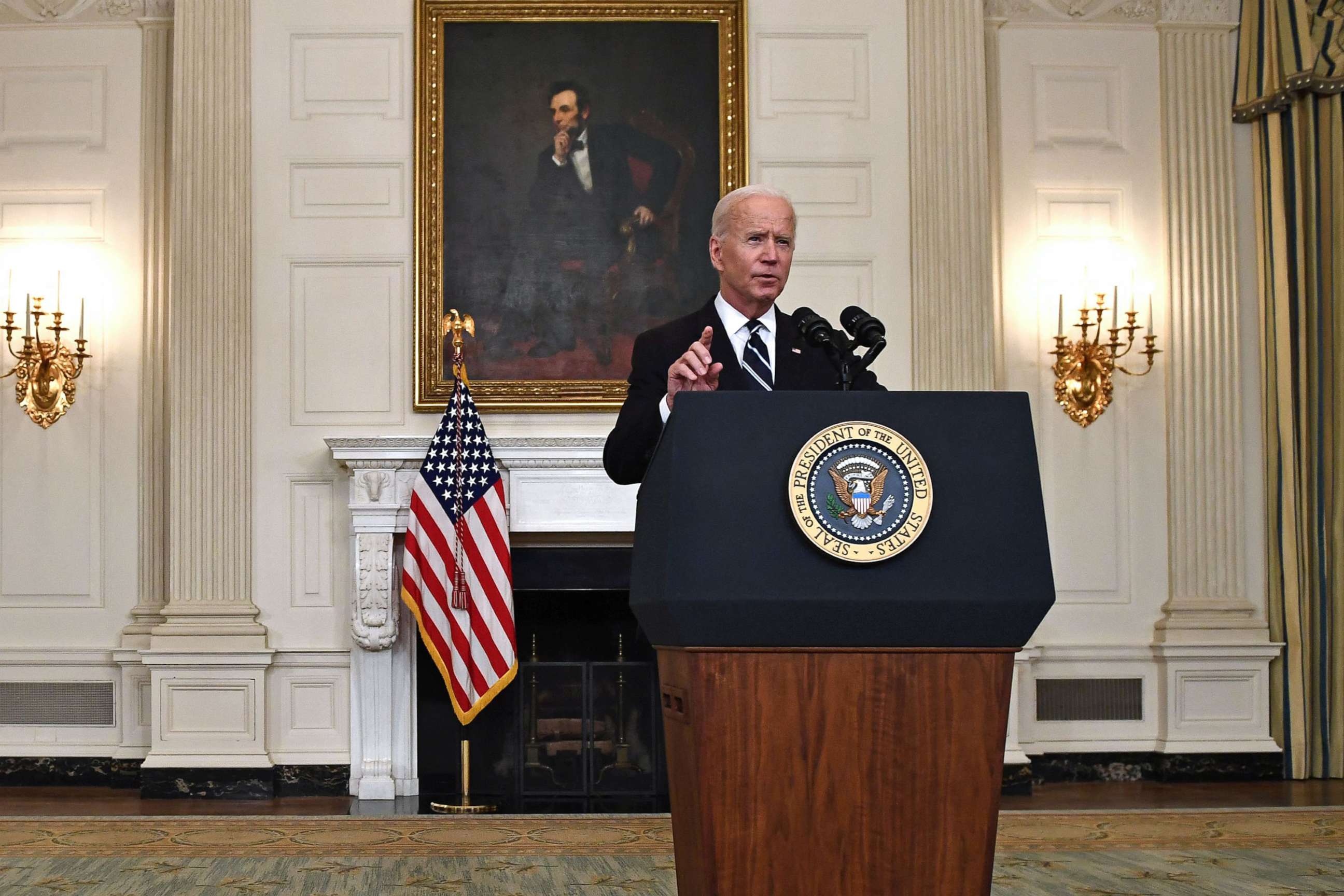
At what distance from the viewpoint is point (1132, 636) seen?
7.13 m

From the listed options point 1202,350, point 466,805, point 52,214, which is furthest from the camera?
point 1202,350

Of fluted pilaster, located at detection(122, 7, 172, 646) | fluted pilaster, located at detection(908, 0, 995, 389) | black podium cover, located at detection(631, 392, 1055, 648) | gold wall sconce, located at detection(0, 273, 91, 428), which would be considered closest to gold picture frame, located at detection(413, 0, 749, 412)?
fluted pilaster, located at detection(908, 0, 995, 389)

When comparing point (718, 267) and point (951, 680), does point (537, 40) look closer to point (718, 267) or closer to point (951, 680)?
point (718, 267)

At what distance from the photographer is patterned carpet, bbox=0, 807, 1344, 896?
4203mm

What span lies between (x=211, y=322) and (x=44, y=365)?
0.96 m

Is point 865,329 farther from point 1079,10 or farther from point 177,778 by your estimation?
point 1079,10

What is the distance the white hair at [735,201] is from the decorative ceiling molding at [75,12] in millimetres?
5656

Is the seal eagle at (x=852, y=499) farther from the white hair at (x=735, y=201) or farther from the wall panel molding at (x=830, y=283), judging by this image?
the wall panel molding at (x=830, y=283)

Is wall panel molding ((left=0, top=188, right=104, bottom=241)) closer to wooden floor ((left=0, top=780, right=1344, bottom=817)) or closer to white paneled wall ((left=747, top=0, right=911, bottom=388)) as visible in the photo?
wooden floor ((left=0, top=780, right=1344, bottom=817))

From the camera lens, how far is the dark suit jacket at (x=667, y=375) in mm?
2506

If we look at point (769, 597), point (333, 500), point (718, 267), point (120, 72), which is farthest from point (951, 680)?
point (120, 72)

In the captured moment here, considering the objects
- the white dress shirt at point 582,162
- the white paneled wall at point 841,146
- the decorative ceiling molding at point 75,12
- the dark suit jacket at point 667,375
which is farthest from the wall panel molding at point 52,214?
the dark suit jacket at point 667,375

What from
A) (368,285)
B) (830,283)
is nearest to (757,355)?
(830,283)

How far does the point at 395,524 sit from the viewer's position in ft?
21.3
